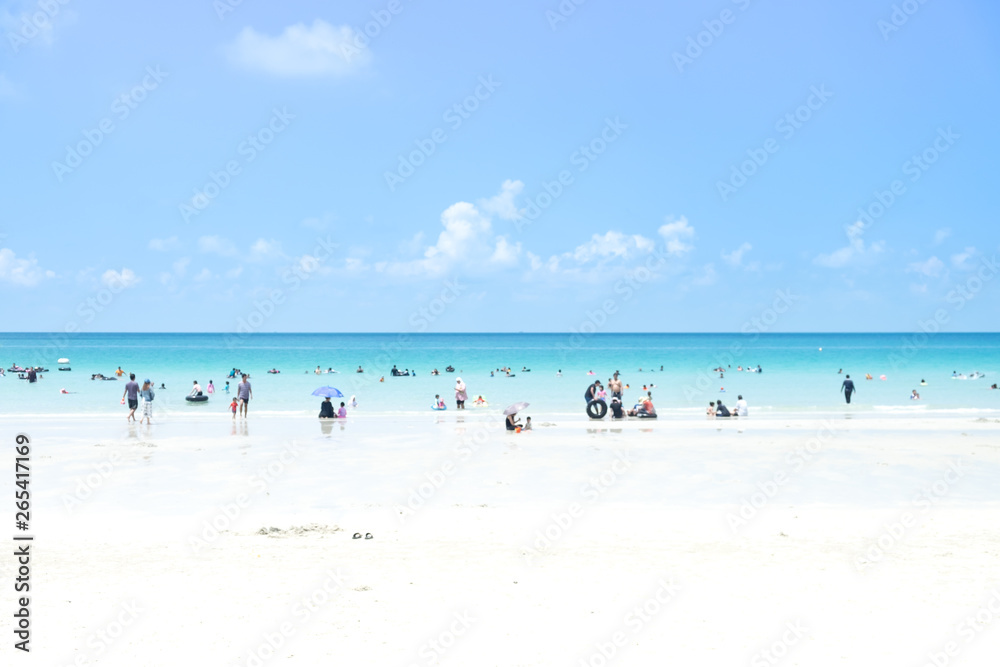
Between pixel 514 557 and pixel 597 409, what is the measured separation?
20105 millimetres

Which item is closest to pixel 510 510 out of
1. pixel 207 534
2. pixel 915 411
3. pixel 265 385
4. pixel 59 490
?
pixel 207 534

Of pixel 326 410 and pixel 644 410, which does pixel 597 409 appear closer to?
pixel 644 410

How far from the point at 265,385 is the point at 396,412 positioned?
24.9 metres

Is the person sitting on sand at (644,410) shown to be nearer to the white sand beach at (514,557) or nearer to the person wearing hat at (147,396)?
the white sand beach at (514,557)

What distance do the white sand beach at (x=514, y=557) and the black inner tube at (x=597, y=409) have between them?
8.46 meters

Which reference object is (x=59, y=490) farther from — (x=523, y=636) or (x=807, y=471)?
(x=807, y=471)

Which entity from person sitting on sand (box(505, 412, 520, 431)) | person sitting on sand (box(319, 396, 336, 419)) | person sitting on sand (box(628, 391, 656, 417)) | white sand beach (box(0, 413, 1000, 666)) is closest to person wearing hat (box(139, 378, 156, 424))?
person sitting on sand (box(319, 396, 336, 419))

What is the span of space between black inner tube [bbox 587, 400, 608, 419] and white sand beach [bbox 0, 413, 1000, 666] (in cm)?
846

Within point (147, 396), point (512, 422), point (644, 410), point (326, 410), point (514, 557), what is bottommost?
point (514, 557)

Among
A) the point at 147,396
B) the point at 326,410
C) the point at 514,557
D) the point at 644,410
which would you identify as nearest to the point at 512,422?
the point at 644,410

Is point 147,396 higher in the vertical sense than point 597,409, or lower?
higher

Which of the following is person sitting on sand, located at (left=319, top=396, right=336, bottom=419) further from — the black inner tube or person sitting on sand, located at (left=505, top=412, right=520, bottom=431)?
the black inner tube

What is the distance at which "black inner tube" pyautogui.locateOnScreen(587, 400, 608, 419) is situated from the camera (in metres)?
31.3

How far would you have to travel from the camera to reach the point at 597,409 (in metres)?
31.3
